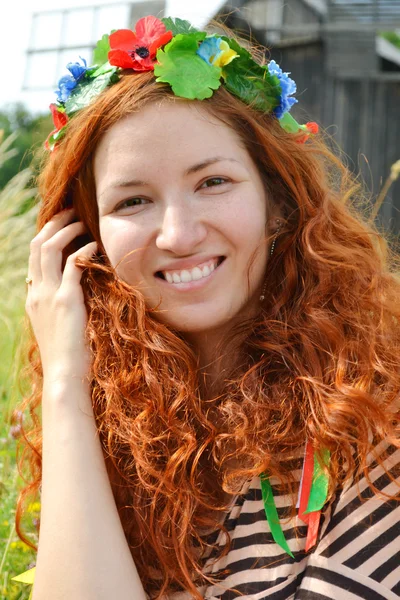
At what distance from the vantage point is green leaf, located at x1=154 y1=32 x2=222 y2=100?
6.35ft

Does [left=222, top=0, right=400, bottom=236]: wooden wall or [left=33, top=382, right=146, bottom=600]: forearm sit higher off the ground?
[left=222, top=0, right=400, bottom=236]: wooden wall

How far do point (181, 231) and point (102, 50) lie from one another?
698mm

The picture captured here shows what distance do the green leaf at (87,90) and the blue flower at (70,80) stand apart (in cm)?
2

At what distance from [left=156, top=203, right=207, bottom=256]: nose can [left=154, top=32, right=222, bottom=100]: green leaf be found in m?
0.32

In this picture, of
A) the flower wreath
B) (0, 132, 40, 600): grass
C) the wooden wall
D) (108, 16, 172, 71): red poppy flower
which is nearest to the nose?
the flower wreath

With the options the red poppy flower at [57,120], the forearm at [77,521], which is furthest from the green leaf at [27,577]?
the red poppy flower at [57,120]

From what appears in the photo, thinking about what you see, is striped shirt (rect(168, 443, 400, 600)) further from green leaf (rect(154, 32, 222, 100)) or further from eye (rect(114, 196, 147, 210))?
green leaf (rect(154, 32, 222, 100))

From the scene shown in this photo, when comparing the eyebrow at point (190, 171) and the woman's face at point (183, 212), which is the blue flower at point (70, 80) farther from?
the eyebrow at point (190, 171)

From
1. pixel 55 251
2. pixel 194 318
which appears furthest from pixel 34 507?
pixel 194 318

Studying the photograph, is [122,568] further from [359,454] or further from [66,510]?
[359,454]

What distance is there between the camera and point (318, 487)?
1701 mm

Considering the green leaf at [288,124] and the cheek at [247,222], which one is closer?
the cheek at [247,222]

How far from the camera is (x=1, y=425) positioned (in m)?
3.03

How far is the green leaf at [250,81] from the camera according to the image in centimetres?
204
